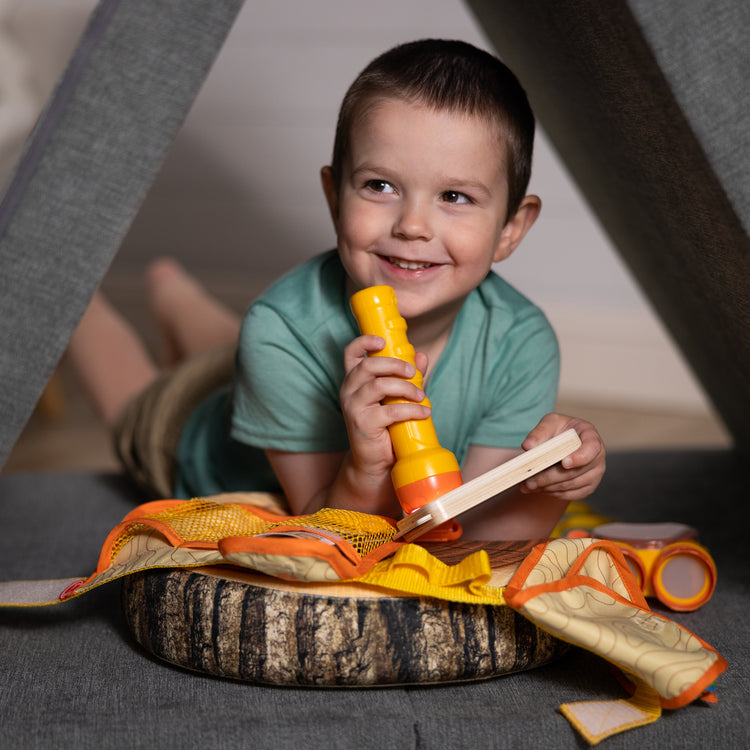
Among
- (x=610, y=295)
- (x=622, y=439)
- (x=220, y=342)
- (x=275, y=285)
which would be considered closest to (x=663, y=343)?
(x=610, y=295)

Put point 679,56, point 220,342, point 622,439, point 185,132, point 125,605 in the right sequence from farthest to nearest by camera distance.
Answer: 1. point 185,132
2. point 622,439
3. point 220,342
4. point 125,605
5. point 679,56

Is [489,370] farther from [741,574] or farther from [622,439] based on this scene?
[622,439]

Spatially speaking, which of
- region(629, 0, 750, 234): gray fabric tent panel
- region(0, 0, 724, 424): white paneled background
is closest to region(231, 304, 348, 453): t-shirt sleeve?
region(629, 0, 750, 234): gray fabric tent panel

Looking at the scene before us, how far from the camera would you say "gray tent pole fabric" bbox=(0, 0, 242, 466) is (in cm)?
73

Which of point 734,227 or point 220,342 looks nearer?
point 734,227

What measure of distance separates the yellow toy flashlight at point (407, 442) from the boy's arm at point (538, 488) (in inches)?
3.2

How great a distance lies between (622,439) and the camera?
7.36 ft

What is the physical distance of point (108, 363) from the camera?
5.41 feet

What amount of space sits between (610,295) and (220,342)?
1.33 metres

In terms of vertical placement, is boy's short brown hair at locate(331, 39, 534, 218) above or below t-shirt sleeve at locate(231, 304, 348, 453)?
above

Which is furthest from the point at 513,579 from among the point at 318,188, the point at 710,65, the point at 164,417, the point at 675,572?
the point at 318,188

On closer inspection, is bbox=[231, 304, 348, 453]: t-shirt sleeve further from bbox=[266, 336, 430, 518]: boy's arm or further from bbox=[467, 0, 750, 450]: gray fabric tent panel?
bbox=[467, 0, 750, 450]: gray fabric tent panel

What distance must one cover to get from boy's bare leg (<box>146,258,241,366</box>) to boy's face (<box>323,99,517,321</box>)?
0.81 m

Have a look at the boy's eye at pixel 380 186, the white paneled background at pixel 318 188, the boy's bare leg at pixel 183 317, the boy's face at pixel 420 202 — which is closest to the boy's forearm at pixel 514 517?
the boy's face at pixel 420 202
